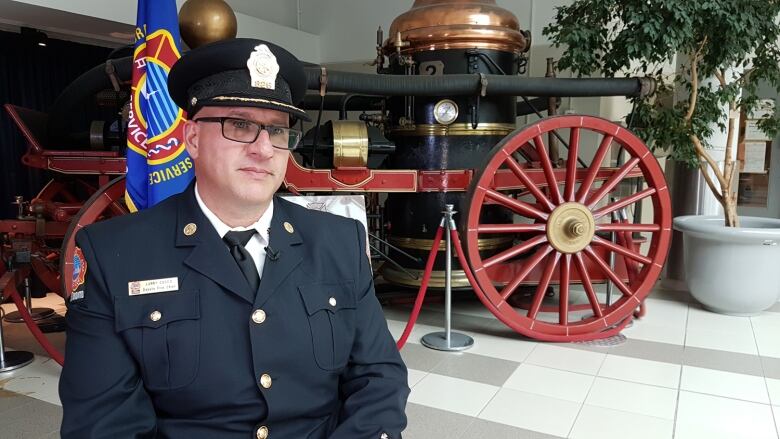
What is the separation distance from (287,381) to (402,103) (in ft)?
10.6

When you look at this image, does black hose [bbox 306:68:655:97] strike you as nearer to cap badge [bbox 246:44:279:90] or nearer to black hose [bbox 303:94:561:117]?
black hose [bbox 303:94:561:117]

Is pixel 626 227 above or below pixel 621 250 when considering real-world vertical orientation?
above

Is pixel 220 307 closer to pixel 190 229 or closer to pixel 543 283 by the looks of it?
pixel 190 229

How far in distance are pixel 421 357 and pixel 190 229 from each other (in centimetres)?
233

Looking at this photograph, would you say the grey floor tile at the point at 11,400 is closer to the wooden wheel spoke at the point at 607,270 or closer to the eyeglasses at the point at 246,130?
the eyeglasses at the point at 246,130

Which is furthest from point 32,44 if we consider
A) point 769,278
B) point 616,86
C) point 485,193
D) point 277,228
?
point 769,278

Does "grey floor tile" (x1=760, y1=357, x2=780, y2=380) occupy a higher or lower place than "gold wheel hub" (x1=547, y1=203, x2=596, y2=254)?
lower

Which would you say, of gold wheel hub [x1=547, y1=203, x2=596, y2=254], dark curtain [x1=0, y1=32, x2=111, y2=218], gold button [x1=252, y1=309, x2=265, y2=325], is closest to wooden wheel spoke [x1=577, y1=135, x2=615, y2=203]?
gold wheel hub [x1=547, y1=203, x2=596, y2=254]

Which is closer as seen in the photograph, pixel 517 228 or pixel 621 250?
pixel 517 228

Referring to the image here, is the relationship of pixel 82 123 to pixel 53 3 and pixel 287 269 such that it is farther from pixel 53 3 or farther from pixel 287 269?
pixel 287 269

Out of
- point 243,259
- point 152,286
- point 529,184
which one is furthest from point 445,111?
point 152,286

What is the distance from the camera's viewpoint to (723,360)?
132 inches

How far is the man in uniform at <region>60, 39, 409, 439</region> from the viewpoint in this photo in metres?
1.19

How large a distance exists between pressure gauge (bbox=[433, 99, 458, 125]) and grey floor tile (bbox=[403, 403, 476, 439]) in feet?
6.86
